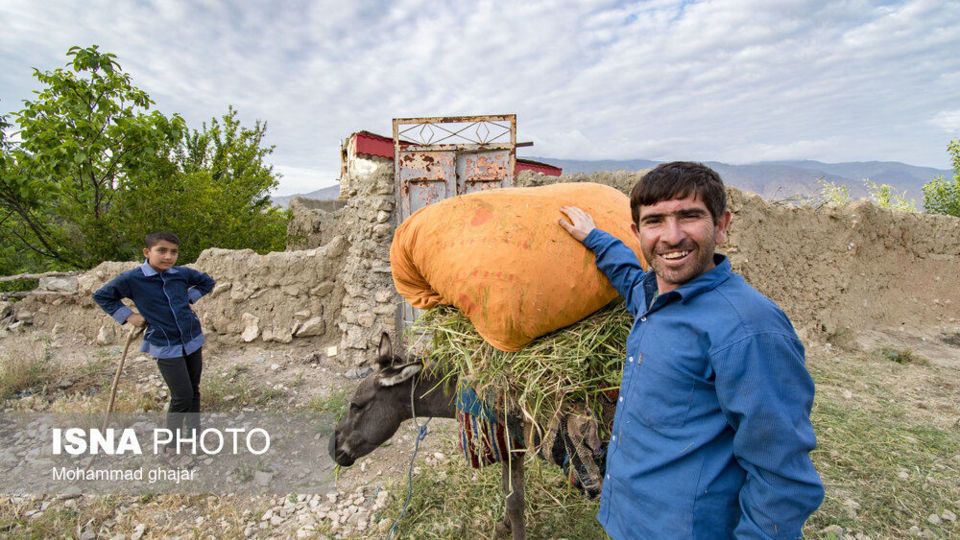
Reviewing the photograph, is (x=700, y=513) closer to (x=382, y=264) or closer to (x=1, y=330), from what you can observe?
(x=382, y=264)

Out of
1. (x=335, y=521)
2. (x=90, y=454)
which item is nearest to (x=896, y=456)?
(x=335, y=521)

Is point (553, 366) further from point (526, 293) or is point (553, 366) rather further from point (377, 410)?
point (377, 410)

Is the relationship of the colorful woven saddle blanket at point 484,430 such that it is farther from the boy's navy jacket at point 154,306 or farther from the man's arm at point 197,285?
the man's arm at point 197,285

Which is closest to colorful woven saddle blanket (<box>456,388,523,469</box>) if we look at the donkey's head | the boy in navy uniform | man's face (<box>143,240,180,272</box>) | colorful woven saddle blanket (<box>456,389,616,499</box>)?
colorful woven saddle blanket (<box>456,389,616,499</box>)

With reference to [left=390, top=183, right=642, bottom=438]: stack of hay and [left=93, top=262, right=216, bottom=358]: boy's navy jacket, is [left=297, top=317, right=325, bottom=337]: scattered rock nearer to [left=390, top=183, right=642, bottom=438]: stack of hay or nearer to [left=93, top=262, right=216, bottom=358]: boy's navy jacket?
[left=93, top=262, right=216, bottom=358]: boy's navy jacket

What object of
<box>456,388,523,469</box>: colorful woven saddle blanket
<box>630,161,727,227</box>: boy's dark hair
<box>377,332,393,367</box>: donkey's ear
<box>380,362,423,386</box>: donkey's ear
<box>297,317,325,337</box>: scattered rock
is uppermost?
<box>630,161,727,227</box>: boy's dark hair

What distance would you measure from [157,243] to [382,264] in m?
2.62

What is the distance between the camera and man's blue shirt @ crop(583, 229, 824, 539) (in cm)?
114

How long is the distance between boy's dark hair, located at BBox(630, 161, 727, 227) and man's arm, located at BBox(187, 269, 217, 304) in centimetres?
423

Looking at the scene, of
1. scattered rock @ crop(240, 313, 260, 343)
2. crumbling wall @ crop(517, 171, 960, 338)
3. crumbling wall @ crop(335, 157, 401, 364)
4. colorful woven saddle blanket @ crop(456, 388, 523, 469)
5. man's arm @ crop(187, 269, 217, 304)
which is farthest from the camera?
scattered rock @ crop(240, 313, 260, 343)

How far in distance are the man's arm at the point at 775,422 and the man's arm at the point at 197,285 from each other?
14.8 feet

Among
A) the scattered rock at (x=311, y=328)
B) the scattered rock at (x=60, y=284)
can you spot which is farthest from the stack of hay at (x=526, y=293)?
the scattered rock at (x=60, y=284)

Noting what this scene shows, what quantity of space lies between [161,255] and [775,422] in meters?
4.53

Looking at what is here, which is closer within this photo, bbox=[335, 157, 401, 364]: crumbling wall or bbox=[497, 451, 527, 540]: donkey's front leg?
bbox=[497, 451, 527, 540]: donkey's front leg
